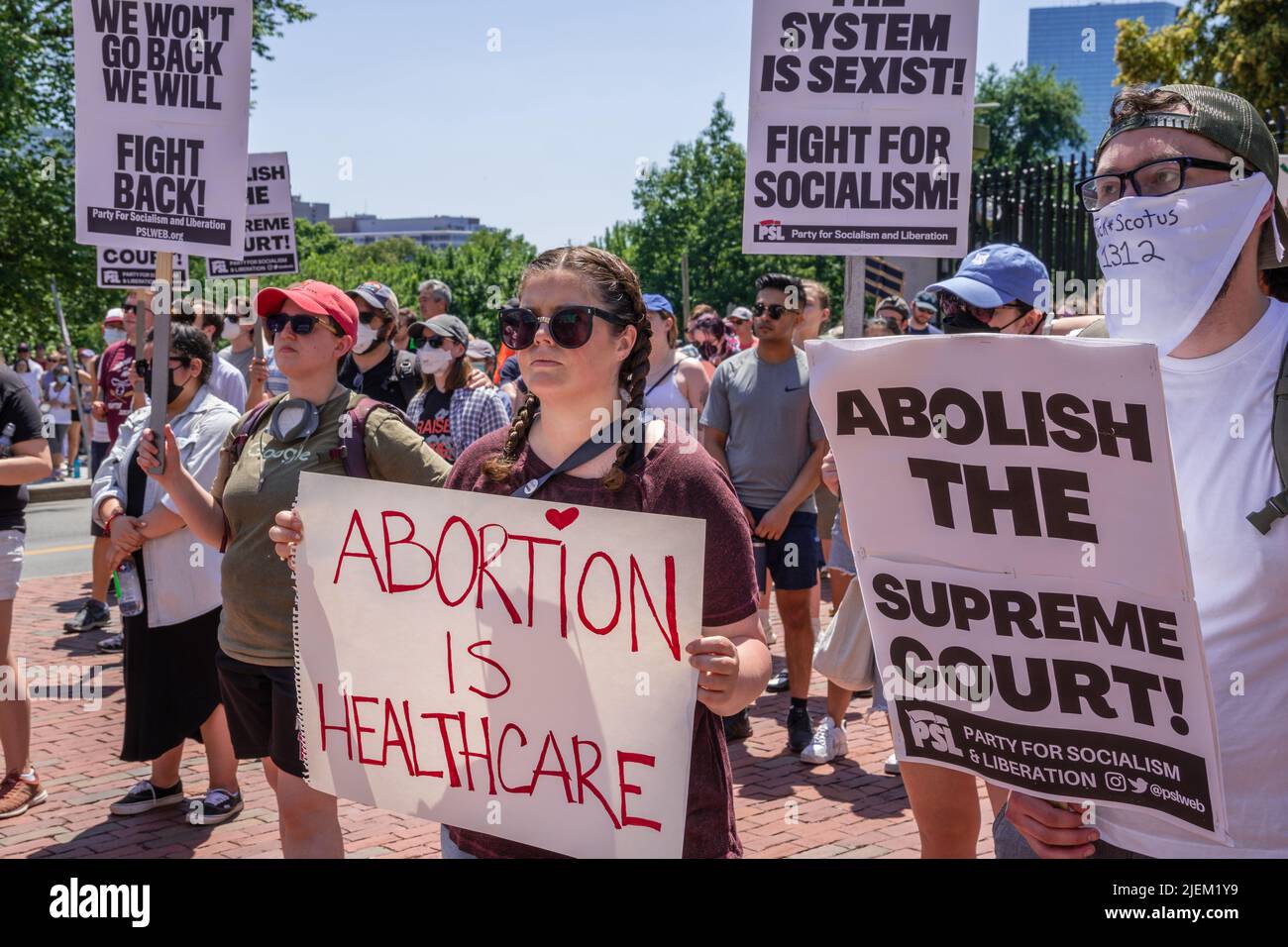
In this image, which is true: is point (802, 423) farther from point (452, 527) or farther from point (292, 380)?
point (452, 527)

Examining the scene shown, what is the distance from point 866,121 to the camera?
5.18m

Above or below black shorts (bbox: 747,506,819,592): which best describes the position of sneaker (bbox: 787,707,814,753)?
below

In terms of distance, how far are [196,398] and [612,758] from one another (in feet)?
12.3

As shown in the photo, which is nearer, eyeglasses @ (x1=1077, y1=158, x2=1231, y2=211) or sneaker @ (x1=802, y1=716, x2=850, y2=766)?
eyeglasses @ (x1=1077, y1=158, x2=1231, y2=211)

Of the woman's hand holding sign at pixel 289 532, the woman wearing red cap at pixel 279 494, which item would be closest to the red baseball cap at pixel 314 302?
the woman wearing red cap at pixel 279 494

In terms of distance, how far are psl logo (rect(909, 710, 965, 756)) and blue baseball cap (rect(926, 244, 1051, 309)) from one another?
190 cm

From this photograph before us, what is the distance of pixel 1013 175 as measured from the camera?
1319 cm

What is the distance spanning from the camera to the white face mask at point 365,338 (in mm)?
7398

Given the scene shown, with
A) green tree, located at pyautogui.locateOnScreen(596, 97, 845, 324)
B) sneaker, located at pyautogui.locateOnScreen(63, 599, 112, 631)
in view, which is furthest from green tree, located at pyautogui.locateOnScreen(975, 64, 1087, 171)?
sneaker, located at pyautogui.locateOnScreen(63, 599, 112, 631)

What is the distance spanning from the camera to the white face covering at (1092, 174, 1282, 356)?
2.33 meters

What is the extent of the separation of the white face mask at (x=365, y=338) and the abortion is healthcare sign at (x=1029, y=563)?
18.0 ft

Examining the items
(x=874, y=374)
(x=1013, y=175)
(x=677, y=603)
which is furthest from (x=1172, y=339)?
(x=1013, y=175)

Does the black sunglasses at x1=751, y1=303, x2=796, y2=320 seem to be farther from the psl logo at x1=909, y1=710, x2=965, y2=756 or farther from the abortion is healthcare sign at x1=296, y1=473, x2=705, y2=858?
the psl logo at x1=909, y1=710, x2=965, y2=756
